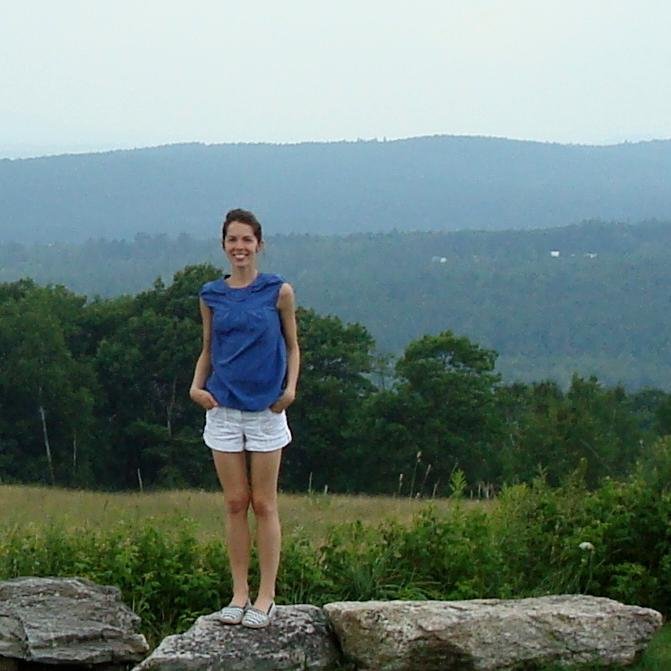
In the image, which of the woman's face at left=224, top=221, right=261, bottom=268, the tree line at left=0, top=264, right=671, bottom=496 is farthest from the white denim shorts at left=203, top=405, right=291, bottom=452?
the tree line at left=0, top=264, right=671, bottom=496

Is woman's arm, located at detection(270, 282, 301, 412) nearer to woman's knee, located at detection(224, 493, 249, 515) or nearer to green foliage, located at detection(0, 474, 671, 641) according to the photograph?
woman's knee, located at detection(224, 493, 249, 515)

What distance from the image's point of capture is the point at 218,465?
6211mm

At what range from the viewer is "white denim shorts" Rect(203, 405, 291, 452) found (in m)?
6.09

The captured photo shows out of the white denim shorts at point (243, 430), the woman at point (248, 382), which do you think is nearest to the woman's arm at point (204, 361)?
the woman at point (248, 382)

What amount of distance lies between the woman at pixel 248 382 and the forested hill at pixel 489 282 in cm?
10112

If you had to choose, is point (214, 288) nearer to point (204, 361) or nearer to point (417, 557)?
point (204, 361)

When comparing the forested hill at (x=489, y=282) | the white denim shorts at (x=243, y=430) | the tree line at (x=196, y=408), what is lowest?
the forested hill at (x=489, y=282)

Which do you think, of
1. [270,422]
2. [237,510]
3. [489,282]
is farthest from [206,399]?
[489,282]

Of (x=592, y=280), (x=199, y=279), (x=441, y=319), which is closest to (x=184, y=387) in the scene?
(x=199, y=279)

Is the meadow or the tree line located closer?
the meadow

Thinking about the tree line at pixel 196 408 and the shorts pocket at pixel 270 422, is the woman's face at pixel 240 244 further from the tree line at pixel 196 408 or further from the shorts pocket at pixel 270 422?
the tree line at pixel 196 408

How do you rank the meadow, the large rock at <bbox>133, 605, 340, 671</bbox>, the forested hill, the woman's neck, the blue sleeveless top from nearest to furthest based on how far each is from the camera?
the large rock at <bbox>133, 605, 340, 671</bbox> → the blue sleeveless top → the woman's neck → the meadow → the forested hill

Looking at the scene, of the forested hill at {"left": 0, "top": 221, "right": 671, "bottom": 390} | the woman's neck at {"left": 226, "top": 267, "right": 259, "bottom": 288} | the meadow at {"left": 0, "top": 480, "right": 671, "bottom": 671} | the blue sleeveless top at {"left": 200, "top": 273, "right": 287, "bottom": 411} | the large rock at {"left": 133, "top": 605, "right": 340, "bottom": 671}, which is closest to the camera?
the large rock at {"left": 133, "top": 605, "right": 340, "bottom": 671}

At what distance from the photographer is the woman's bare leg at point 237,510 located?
616 centimetres
